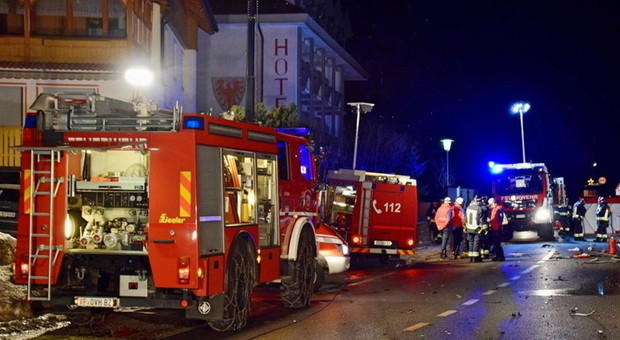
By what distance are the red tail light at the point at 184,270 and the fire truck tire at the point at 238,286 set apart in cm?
84

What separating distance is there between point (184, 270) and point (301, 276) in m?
3.78

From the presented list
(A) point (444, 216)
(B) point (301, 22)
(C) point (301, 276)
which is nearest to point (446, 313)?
(C) point (301, 276)

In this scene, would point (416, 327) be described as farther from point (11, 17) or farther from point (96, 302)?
point (11, 17)

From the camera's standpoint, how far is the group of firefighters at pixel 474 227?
78.7 feet

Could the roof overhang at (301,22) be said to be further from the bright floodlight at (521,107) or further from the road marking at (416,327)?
the road marking at (416,327)

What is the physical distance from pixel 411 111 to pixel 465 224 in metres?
42.6

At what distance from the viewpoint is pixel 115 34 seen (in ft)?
86.2

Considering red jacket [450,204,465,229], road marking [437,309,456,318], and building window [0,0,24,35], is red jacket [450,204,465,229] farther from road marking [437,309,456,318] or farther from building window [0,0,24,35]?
building window [0,0,24,35]

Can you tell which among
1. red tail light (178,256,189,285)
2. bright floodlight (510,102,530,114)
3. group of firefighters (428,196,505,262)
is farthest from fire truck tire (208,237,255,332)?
bright floodlight (510,102,530,114)

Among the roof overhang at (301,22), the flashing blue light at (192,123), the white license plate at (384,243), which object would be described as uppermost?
the roof overhang at (301,22)

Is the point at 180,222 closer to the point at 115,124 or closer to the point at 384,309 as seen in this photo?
the point at 115,124

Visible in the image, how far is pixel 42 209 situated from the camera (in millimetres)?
11016

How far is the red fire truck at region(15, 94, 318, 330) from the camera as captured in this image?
1048 cm

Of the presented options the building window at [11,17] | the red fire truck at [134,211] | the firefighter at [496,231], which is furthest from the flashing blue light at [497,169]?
the red fire truck at [134,211]
